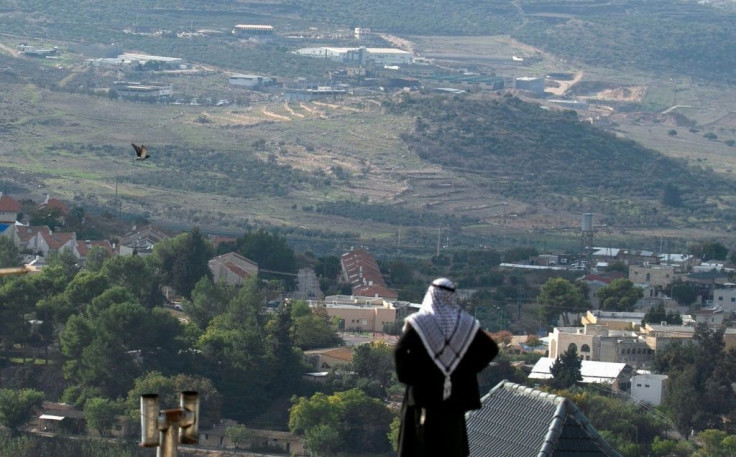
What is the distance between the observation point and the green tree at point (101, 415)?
3678 cm

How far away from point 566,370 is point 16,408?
35.0 ft

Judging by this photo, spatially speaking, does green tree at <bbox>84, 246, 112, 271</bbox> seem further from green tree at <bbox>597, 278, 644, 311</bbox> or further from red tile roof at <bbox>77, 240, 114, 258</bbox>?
green tree at <bbox>597, 278, 644, 311</bbox>

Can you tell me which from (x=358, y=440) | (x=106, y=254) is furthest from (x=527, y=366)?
(x=106, y=254)

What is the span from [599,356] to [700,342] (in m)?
2.36

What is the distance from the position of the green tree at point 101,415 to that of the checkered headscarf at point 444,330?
2841 centimetres

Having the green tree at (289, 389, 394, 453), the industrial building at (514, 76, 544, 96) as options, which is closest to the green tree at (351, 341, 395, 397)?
the green tree at (289, 389, 394, 453)

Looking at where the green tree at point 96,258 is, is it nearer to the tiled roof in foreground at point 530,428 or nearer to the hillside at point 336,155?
the hillside at point 336,155

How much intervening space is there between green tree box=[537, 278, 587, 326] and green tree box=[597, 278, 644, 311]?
3.97 ft

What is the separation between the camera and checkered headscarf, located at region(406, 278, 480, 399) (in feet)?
29.0

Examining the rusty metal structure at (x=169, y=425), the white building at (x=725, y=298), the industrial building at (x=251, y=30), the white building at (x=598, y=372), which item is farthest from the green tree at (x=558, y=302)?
the industrial building at (x=251, y=30)

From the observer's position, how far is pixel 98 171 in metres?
78.5

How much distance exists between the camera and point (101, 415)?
3691 centimetres

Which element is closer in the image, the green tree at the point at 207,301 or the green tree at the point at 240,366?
the green tree at the point at 240,366

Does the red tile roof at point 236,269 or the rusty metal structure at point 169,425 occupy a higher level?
the rusty metal structure at point 169,425
